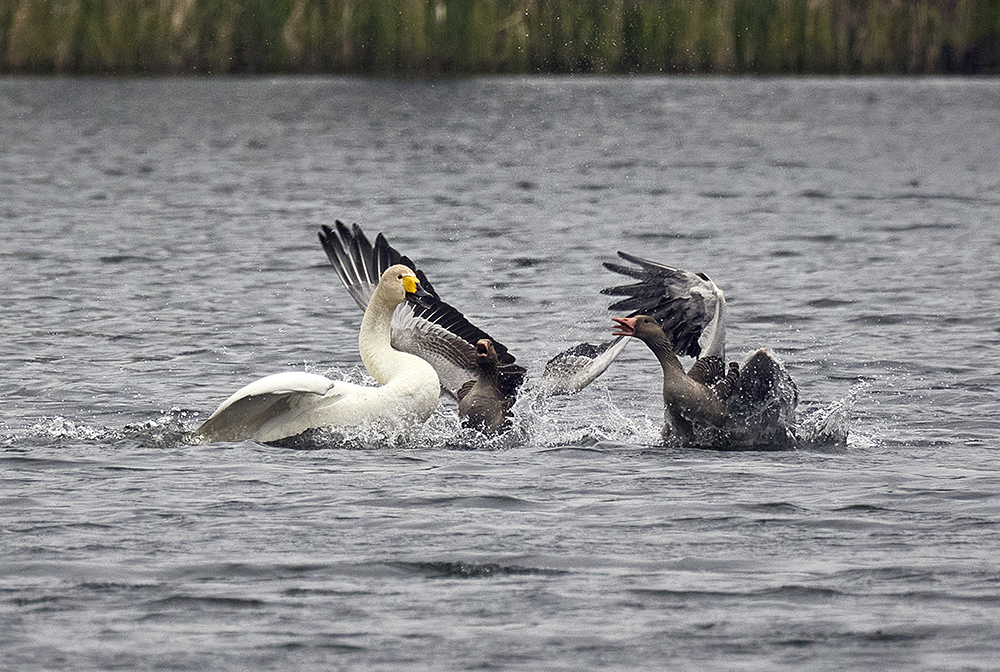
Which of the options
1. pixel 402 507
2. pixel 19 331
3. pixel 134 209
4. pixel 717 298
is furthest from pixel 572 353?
pixel 134 209

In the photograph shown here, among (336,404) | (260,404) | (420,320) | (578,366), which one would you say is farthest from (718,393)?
(260,404)

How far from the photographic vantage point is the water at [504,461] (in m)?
6.70

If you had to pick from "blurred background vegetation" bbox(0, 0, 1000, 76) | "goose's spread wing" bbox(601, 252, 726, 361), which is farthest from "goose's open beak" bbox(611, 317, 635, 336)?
"blurred background vegetation" bbox(0, 0, 1000, 76)

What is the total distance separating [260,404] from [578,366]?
1.97m

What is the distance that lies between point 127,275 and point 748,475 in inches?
415

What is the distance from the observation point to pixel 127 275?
1842 cm

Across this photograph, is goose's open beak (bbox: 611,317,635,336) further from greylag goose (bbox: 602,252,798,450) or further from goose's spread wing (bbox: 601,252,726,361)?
goose's spread wing (bbox: 601,252,726,361)

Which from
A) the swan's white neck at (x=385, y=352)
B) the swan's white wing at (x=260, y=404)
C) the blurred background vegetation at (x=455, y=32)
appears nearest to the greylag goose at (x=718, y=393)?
the swan's white neck at (x=385, y=352)

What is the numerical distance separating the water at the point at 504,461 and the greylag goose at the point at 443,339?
296 mm

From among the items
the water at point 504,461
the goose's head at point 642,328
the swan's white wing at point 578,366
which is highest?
the goose's head at point 642,328

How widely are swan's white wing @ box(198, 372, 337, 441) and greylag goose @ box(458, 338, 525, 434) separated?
0.90 m

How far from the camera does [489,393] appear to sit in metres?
10.7

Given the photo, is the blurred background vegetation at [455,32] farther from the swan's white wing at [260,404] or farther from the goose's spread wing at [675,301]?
the swan's white wing at [260,404]

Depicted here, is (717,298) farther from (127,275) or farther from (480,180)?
(480,180)
